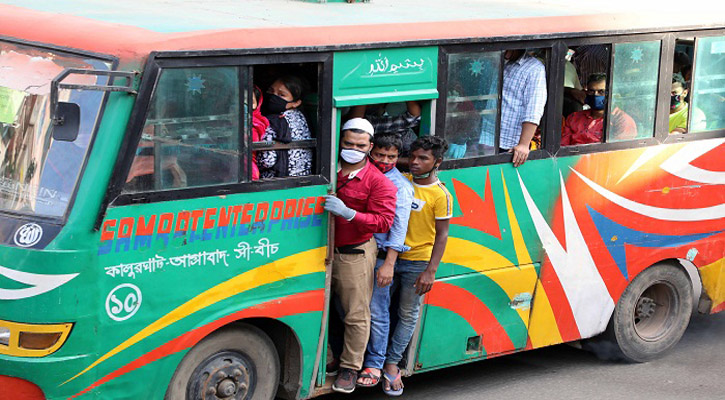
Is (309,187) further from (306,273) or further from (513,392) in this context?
(513,392)

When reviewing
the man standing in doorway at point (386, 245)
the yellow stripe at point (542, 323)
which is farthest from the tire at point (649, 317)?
the man standing in doorway at point (386, 245)

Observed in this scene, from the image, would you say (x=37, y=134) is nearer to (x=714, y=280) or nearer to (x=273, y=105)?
(x=273, y=105)

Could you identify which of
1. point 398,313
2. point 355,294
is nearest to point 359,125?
point 355,294

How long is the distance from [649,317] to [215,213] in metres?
4.28

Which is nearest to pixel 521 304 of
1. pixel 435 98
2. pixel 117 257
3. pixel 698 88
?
pixel 435 98

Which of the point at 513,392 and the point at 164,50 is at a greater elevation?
the point at 164,50

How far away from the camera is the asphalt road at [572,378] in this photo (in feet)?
26.3

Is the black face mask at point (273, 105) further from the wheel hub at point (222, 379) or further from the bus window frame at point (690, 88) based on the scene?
the bus window frame at point (690, 88)

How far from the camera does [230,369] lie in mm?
6594

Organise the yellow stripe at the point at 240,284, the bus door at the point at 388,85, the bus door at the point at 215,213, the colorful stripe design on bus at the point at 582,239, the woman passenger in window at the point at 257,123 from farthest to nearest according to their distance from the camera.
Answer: the colorful stripe design on bus at the point at 582,239, the bus door at the point at 388,85, the woman passenger in window at the point at 257,123, the yellow stripe at the point at 240,284, the bus door at the point at 215,213

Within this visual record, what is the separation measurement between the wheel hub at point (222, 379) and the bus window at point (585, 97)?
2.85 meters

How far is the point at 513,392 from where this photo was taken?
8.05 metres

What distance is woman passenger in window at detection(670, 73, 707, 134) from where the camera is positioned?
28.1 ft

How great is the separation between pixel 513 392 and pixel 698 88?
2675 mm
